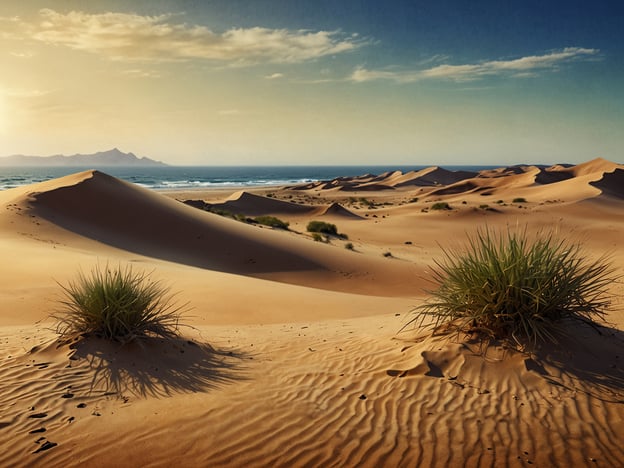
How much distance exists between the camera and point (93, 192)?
818 inches

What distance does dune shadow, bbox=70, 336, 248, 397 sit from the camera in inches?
195

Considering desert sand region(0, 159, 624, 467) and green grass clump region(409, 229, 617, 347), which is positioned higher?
green grass clump region(409, 229, 617, 347)

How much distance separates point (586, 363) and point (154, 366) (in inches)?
185

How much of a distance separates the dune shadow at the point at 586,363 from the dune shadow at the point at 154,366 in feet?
10.8

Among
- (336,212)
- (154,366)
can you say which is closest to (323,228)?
(336,212)

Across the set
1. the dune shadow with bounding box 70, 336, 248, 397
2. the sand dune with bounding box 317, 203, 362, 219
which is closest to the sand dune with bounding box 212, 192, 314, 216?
the sand dune with bounding box 317, 203, 362, 219

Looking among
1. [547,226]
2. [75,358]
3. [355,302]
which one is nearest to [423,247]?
[547,226]

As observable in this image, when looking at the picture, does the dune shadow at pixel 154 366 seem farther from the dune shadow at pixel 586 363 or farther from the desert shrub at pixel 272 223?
the desert shrub at pixel 272 223

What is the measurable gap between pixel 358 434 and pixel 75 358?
3.24 meters

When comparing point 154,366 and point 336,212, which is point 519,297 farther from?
point 336,212

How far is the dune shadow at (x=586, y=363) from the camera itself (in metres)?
4.75

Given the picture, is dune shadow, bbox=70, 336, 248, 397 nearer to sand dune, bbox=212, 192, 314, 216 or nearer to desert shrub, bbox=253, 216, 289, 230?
Answer: desert shrub, bbox=253, 216, 289, 230

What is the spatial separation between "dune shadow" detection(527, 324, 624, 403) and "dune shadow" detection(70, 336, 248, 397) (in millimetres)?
3287

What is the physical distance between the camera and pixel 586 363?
5.09 m
